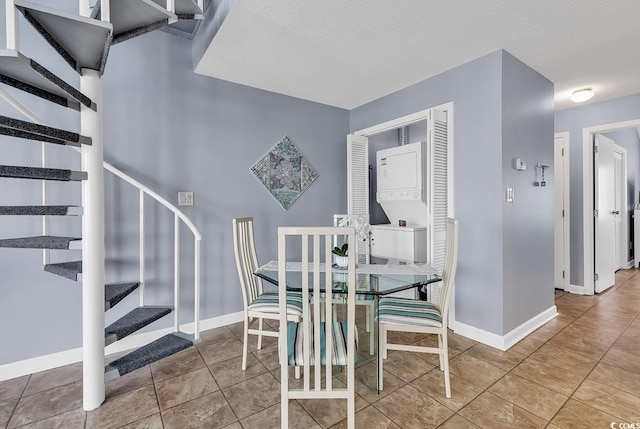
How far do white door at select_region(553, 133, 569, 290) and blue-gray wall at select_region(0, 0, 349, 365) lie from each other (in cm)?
327

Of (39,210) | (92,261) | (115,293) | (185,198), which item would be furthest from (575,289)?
(39,210)

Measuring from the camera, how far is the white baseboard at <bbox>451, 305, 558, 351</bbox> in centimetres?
245

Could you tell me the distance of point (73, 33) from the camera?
1450mm

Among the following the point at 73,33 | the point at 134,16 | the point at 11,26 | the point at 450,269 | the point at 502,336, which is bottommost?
the point at 502,336

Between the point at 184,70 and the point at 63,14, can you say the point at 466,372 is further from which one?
the point at 184,70

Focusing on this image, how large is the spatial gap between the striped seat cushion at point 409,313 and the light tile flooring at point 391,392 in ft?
1.46

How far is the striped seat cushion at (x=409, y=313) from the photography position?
6.09 ft

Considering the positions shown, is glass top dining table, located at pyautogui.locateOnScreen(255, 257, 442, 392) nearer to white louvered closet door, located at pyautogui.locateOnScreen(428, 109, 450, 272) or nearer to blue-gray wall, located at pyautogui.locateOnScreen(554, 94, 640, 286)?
white louvered closet door, located at pyautogui.locateOnScreen(428, 109, 450, 272)

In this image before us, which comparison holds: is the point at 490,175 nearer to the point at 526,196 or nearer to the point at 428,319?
the point at 526,196

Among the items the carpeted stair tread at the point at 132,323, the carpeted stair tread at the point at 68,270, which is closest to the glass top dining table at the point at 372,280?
the carpeted stair tread at the point at 132,323

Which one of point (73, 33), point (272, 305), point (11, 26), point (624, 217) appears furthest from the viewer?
point (624, 217)

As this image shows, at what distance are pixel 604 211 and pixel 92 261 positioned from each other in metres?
5.58

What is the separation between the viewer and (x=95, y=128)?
1793 mm

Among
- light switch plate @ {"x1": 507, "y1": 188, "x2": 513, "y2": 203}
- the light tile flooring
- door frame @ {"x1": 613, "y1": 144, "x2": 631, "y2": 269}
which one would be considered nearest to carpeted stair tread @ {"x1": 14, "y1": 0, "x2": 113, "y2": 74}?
the light tile flooring
